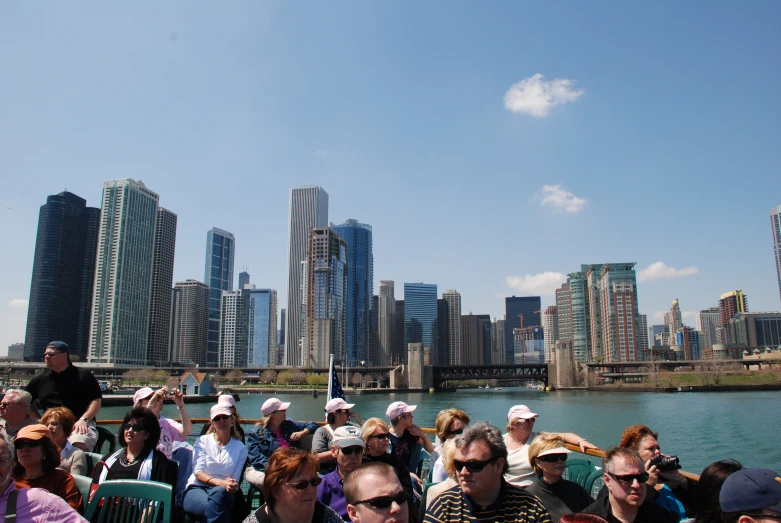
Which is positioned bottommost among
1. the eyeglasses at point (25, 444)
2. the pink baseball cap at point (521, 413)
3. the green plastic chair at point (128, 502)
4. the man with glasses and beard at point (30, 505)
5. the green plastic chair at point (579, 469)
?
the green plastic chair at point (579, 469)

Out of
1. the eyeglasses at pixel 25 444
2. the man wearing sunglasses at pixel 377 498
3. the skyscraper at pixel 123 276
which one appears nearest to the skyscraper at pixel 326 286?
the skyscraper at pixel 123 276

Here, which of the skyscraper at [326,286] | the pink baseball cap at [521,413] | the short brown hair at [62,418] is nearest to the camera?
the short brown hair at [62,418]

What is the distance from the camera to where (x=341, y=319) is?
187250mm

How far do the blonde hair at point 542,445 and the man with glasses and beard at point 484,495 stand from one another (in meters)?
1.00

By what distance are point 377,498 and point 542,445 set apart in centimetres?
202

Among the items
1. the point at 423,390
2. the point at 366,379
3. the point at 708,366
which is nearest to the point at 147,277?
the point at 366,379

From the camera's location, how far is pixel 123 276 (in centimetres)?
15525

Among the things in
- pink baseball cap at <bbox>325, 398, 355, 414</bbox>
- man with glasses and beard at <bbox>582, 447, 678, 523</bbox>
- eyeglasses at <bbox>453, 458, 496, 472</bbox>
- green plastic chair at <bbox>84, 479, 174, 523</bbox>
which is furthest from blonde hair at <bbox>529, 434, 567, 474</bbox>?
green plastic chair at <bbox>84, 479, 174, 523</bbox>

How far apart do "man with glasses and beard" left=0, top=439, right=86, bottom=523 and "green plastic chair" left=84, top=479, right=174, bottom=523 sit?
1.00 meters

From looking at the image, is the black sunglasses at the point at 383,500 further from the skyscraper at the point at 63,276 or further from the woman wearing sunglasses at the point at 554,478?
the skyscraper at the point at 63,276

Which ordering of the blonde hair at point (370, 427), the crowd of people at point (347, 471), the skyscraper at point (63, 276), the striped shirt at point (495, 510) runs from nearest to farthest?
the crowd of people at point (347, 471), the striped shirt at point (495, 510), the blonde hair at point (370, 427), the skyscraper at point (63, 276)

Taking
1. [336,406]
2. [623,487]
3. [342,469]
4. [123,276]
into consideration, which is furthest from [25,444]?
[123,276]

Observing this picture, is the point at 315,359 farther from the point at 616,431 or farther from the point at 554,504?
the point at 554,504

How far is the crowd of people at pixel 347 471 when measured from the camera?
266 cm
